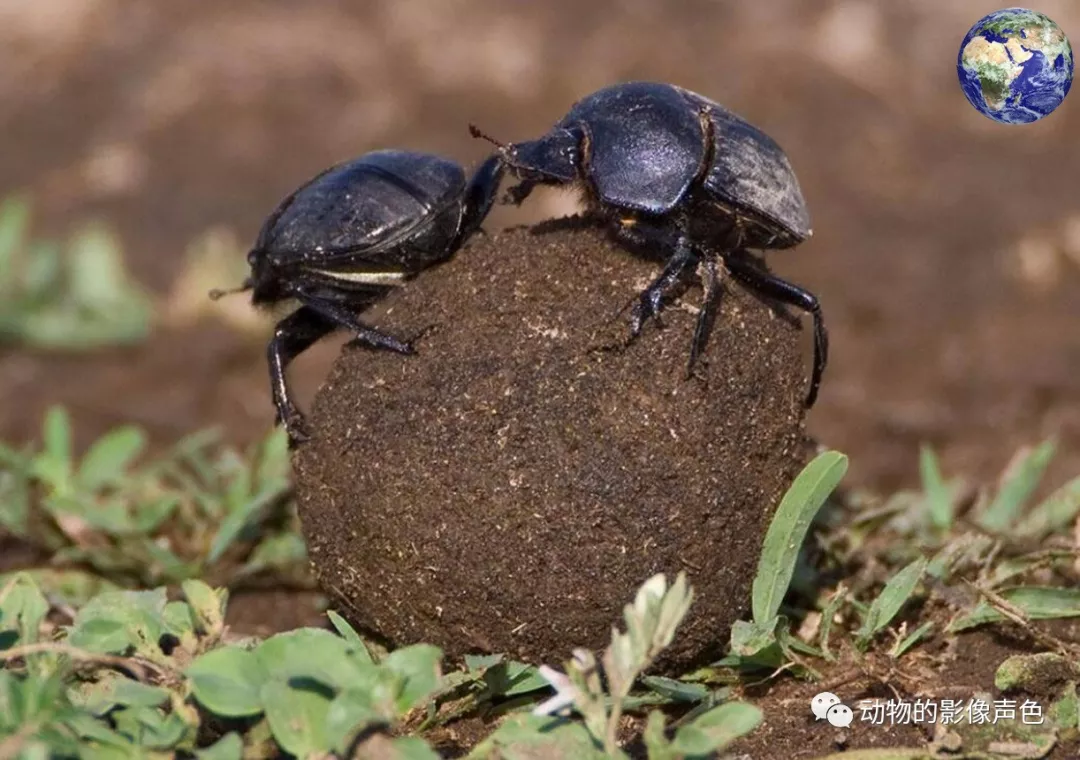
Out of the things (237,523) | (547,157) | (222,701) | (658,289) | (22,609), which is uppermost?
(547,157)

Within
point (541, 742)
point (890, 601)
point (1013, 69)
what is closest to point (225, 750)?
point (541, 742)

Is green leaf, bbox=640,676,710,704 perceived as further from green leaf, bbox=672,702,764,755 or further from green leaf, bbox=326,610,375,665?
green leaf, bbox=326,610,375,665

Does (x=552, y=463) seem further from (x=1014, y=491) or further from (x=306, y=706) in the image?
(x=1014, y=491)

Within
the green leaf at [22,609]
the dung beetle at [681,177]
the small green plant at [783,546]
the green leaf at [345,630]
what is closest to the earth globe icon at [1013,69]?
the dung beetle at [681,177]

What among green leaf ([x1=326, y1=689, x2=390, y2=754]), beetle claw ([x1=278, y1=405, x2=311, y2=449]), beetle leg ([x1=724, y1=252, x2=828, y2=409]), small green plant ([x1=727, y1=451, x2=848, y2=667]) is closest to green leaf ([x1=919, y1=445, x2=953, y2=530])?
beetle leg ([x1=724, y1=252, x2=828, y2=409])

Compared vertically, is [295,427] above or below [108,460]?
above

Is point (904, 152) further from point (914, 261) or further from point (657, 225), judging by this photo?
point (657, 225)

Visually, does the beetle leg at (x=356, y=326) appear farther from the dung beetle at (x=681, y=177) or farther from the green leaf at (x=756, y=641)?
the green leaf at (x=756, y=641)
